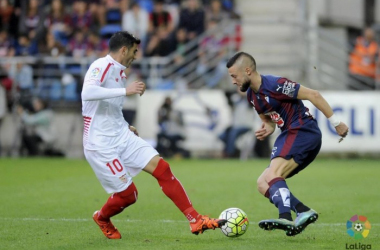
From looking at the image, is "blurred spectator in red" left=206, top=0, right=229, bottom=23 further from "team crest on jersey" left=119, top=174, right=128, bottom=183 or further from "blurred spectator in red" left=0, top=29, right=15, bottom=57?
"team crest on jersey" left=119, top=174, right=128, bottom=183

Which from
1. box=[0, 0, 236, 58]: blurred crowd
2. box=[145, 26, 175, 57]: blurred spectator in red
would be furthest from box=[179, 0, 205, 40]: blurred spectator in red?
box=[145, 26, 175, 57]: blurred spectator in red

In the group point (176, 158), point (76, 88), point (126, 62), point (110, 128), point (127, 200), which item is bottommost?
point (176, 158)

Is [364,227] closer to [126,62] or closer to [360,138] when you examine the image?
[126,62]

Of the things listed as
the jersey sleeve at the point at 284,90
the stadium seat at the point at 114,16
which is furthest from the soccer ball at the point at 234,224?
the stadium seat at the point at 114,16

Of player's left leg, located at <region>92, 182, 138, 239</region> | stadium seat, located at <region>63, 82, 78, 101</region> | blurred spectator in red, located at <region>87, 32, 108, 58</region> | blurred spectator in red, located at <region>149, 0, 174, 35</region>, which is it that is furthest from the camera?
blurred spectator in red, located at <region>149, 0, 174, 35</region>

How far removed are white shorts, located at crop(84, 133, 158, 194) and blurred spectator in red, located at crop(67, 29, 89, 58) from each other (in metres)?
14.0

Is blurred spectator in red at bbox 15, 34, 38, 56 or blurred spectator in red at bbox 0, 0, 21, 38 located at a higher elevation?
blurred spectator in red at bbox 0, 0, 21, 38

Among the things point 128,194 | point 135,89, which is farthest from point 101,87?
point 128,194

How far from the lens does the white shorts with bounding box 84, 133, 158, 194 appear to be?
334 inches

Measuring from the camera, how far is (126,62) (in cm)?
871

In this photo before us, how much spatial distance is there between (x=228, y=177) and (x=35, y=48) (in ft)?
30.0

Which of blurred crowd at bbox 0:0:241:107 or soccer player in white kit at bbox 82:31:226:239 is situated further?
blurred crowd at bbox 0:0:241:107

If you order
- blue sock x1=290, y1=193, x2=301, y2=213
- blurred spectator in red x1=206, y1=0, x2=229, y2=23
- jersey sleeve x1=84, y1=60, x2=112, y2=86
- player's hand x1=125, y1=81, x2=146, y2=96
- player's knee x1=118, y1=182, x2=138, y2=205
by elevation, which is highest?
jersey sleeve x1=84, y1=60, x2=112, y2=86

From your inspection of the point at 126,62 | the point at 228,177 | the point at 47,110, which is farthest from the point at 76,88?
the point at 126,62
